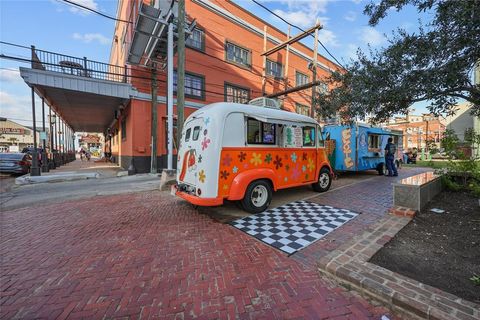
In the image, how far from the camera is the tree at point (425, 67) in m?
3.28

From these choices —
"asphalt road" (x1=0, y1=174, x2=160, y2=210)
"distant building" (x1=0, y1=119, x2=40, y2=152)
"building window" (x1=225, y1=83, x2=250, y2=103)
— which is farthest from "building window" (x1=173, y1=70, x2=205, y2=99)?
"distant building" (x1=0, y1=119, x2=40, y2=152)

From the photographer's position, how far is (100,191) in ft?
25.7

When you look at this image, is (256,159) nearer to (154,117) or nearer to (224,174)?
(224,174)

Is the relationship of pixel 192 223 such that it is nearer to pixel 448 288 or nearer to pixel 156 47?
pixel 448 288

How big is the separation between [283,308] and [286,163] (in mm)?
4021

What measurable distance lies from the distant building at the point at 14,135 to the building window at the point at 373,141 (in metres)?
72.2

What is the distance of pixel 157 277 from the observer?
262cm

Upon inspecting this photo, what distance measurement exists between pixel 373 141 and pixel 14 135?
261 feet

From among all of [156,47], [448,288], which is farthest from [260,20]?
[448,288]

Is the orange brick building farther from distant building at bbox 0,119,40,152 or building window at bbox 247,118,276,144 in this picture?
distant building at bbox 0,119,40,152

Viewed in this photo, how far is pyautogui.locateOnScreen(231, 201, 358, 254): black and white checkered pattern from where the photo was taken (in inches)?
142

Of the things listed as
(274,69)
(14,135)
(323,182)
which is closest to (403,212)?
(323,182)

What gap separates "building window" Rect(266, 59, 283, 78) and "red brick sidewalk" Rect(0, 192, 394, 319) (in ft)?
52.7

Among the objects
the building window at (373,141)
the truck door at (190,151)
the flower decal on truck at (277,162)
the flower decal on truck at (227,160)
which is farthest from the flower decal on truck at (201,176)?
the building window at (373,141)
